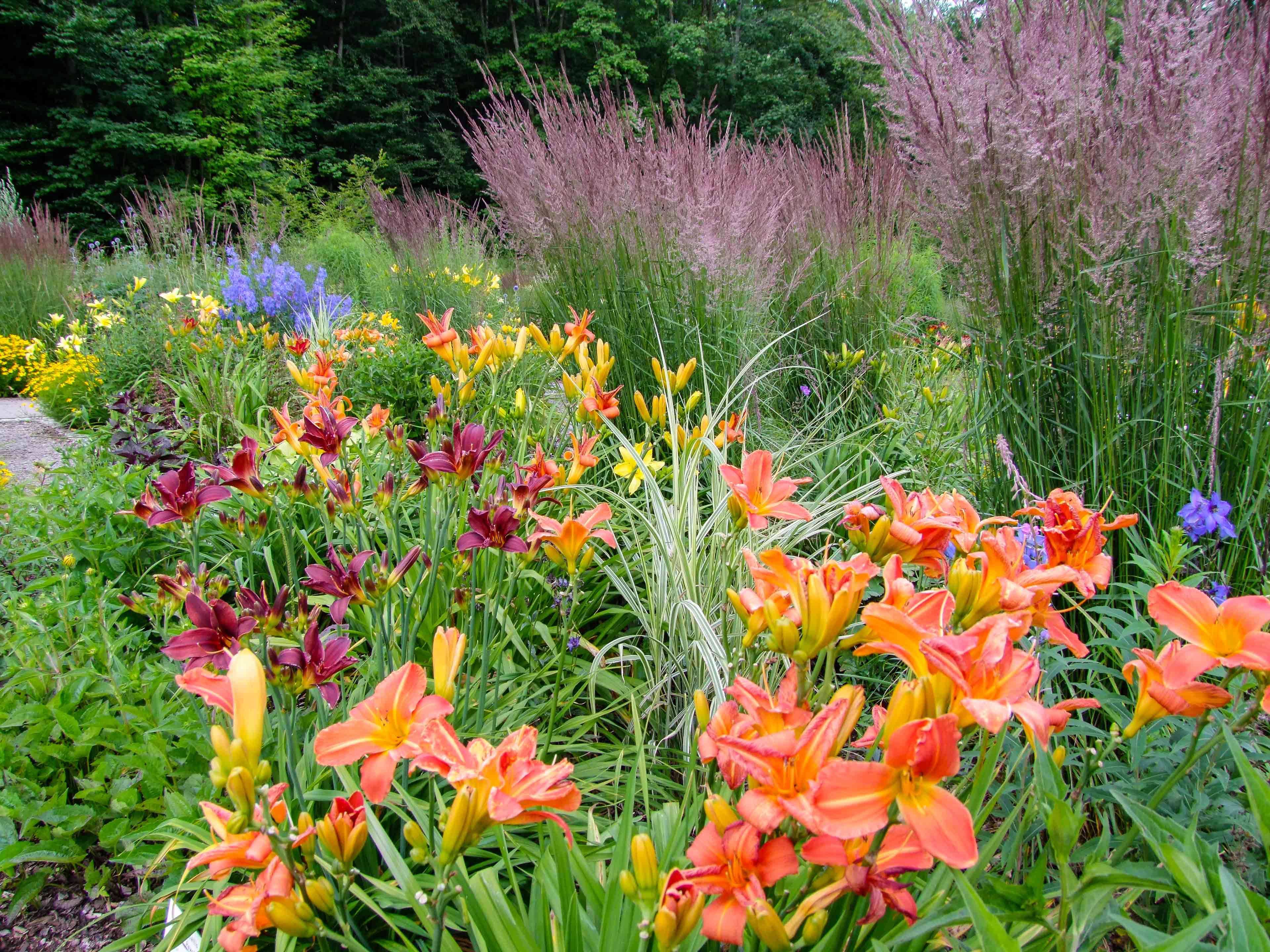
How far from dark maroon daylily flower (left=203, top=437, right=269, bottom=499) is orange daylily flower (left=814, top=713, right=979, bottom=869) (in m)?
0.97

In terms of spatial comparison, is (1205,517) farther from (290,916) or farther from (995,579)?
(290,916)

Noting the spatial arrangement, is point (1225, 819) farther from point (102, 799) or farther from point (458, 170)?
point (458, 170)

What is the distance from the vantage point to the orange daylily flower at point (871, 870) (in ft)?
1.69

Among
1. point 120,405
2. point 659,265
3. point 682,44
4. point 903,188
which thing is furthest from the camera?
point 682,44

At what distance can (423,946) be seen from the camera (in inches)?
33.8

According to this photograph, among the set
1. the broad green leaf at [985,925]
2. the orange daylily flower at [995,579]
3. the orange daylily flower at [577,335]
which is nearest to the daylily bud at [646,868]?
the broad green leaf at [985,925]

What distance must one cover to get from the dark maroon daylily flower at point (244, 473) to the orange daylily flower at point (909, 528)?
885 mm

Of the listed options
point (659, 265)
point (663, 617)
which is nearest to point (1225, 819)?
point (663, 617)

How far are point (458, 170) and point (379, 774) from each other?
1899cm

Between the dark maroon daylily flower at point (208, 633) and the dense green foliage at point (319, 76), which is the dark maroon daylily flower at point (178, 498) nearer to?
the dark maroon daylily flower at point (208, 633)

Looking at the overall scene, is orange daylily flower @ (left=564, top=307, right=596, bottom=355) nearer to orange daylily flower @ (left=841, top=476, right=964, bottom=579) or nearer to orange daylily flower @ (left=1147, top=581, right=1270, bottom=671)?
orange daylily flower @ (left=841, top=476, right=964, bottom=579)

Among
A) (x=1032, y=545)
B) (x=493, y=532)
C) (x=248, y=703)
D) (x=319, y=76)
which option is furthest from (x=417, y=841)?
(x=319, y=76)

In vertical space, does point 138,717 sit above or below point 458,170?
below

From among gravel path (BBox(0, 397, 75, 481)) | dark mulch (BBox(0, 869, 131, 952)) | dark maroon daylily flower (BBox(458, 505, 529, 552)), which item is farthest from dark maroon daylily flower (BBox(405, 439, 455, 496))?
gravel path (BBox(0, 397, 75, 481))
